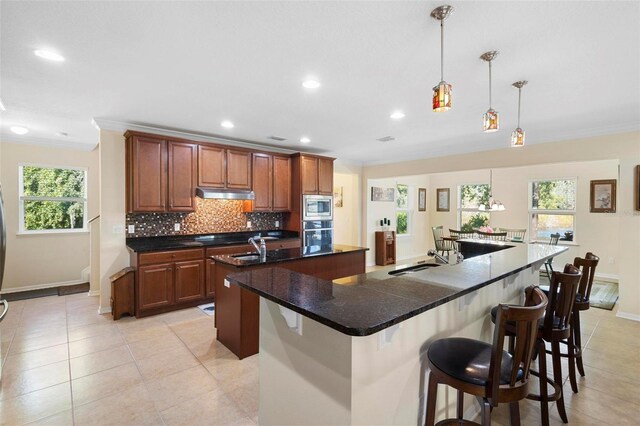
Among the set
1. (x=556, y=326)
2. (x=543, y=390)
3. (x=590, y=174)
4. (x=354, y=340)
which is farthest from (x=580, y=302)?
(x=590, y=174)

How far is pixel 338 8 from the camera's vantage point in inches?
66.0

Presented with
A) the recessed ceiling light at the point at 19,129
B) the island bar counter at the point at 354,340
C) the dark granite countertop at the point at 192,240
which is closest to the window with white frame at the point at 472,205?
the dark granite countertop at the point at 192,240

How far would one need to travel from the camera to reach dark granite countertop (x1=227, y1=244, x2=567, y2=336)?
117 centimetres

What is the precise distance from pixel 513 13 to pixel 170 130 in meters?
4.20

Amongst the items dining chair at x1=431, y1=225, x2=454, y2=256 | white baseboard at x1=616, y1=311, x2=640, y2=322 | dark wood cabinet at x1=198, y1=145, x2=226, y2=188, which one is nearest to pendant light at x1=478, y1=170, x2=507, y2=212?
dining chair at x1=431, y1=225, x2=454, y2=256

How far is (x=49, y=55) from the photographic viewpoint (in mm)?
2227

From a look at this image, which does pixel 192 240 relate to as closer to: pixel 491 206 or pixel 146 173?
pixel 146 173

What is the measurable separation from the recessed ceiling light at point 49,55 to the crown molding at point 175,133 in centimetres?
170

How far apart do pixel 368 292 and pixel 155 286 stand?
3.41 m

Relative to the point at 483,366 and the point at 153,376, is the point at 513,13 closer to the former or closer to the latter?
the point at 483,366

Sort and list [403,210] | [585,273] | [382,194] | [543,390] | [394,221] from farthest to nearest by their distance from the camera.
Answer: [403,210] → [394,221] → [382,194] → [585,273] → [543,390]

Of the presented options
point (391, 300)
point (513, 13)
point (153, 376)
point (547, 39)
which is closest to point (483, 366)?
point (391, 300)

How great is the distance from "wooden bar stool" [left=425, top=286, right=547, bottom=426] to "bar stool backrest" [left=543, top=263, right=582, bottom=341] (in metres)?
0.54

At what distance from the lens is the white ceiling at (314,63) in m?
1.74
